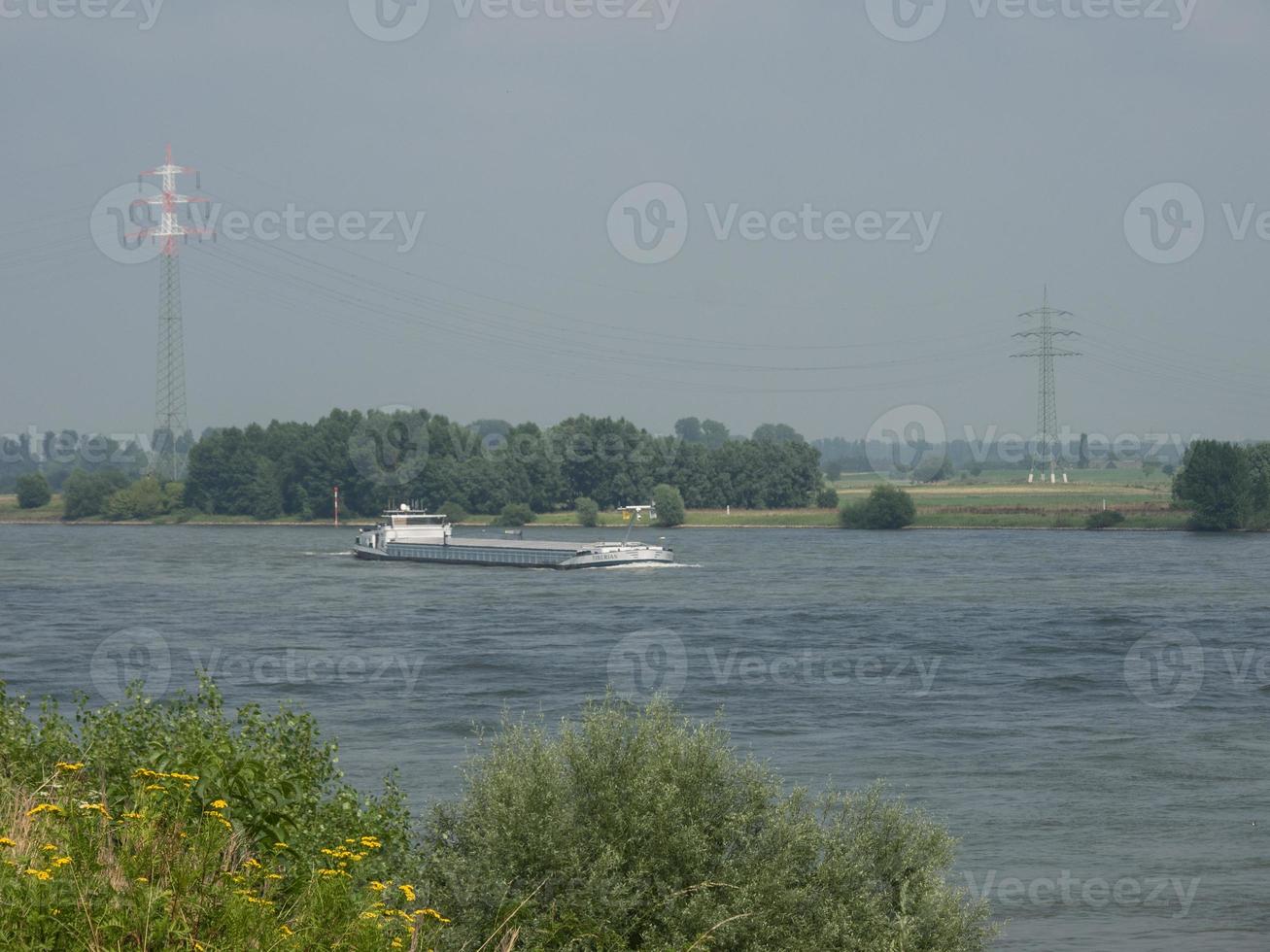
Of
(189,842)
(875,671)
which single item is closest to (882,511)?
(875,671)

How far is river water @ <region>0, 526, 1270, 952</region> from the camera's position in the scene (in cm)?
2317

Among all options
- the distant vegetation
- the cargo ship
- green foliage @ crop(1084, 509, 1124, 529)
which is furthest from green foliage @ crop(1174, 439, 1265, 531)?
the distant vegetation

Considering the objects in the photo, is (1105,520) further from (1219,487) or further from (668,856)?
(668,856)

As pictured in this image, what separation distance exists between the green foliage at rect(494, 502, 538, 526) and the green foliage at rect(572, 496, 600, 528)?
15.3 feet

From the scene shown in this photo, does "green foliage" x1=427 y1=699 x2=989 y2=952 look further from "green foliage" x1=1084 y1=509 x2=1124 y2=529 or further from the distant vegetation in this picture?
"green foliage" x1=1084 y1=509 x2=1124 y2=529

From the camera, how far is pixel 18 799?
31.9 feet

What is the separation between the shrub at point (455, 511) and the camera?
135875mm

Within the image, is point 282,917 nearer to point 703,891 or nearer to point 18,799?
point 18,799

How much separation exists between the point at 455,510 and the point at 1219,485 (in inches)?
2567

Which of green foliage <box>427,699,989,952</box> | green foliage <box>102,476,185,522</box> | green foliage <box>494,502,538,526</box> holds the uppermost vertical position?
green foliage <box>102,476,185,522</box>

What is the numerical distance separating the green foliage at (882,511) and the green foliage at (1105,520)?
577 inches

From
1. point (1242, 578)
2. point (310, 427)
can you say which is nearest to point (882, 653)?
point (1242, 578)

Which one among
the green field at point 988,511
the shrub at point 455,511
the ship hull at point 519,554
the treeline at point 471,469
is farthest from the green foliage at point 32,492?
the ship hull at point 519,554

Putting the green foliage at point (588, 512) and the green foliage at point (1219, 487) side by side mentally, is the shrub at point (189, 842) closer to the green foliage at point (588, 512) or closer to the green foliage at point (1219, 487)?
the green foliage at point (1219, 487)
